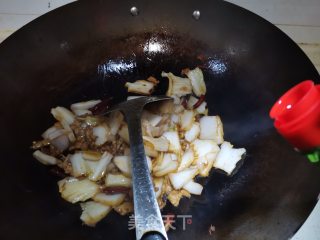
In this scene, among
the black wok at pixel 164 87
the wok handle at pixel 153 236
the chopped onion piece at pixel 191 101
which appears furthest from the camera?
the chopped onion piece at pixel 191 101

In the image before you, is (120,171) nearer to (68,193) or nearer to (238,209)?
(68,193)

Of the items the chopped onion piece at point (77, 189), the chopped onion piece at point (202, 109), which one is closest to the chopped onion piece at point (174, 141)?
the chopped onion piece at point (202, 109)

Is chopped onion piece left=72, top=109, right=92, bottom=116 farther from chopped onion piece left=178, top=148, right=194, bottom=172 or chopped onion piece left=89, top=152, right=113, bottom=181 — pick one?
chopped onion piece left=178, top=148, right=194, bottom=172

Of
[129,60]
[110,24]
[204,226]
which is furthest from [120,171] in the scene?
[110,24]

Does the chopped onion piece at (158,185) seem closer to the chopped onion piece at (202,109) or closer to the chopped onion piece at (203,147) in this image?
the chopped onion piece at (203,147)

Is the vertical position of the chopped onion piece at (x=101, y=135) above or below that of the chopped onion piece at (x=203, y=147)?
above

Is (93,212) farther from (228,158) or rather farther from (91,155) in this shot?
A: (228,158)

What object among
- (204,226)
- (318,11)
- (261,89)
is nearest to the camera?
(204,226)

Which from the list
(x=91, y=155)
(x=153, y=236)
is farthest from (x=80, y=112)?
(x=153, y=236)
